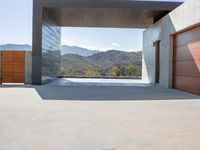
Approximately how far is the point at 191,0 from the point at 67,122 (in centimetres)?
882

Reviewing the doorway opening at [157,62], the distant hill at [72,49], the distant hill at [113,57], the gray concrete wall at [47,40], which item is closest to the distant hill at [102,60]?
the distant hill at [113,57]

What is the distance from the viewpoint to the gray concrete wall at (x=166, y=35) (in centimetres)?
1252

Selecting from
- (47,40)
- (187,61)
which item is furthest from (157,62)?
(47,40)

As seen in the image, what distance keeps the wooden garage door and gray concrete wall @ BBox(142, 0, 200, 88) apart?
373 millimetres

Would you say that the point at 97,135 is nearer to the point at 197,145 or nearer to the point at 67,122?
the point at 67,122

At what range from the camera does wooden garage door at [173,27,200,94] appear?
40.5 ft

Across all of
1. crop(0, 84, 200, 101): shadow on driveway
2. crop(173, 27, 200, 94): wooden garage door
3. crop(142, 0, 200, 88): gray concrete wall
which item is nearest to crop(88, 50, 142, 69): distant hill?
crop(142, 0, 200, 88): gray concrete wall

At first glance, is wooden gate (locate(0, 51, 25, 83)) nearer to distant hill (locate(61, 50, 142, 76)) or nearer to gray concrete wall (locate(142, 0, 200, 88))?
gray concrete wall (locate(142, 0, 200, 88))

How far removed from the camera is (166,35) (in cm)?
1591

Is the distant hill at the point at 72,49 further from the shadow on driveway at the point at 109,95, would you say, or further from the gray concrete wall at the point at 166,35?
the shadow on driveway at the point at 109,95

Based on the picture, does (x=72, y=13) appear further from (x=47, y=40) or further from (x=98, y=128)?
(x=98, y=128)

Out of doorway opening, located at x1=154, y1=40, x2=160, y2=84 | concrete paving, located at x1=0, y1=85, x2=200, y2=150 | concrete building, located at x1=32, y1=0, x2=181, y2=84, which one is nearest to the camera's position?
concrete paving, located at x1=0, y1=85, x2=200, y2=150

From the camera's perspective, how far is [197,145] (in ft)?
14.7

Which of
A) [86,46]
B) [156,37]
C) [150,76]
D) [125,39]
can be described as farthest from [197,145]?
[86,46]
